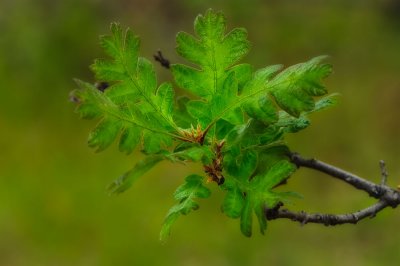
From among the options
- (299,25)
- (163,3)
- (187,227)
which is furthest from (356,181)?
(163,3)

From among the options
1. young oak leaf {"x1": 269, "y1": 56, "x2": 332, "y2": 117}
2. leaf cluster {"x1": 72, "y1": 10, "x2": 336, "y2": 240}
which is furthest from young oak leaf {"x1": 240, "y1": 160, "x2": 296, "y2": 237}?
young oak leaf {"x1": 269, "y1": 56, "x2": 332, "y2": 117}

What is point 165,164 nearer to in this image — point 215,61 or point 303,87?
point 215,61

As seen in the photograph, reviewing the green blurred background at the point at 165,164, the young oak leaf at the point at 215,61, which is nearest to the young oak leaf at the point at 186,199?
the young oak leaf at the point at 215,61

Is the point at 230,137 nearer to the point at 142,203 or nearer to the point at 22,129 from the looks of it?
the point at 142,203

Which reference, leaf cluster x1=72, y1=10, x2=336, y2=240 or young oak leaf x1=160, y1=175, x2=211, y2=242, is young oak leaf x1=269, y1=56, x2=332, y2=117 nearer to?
leaf cluster x1=72, y1=10, x2=336, y2=240

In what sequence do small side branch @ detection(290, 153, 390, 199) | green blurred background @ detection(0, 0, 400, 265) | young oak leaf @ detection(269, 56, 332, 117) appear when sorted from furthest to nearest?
1. green blurred background @ detection(0, 0, 400, 265)
2. small side branch @ detection(290, 153, 390, 199)
3. young oak leaf @ detection(269, 56, 332, 117)

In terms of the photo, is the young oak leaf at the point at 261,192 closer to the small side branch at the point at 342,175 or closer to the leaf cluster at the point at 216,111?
the leaf cluster at the point at 216,111

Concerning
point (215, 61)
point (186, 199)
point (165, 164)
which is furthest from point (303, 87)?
point (165, 164)
